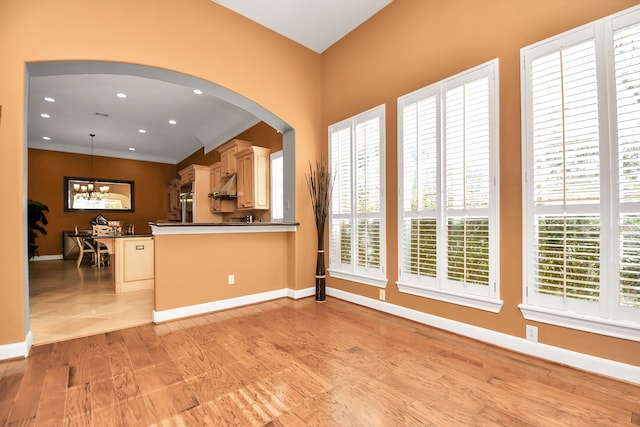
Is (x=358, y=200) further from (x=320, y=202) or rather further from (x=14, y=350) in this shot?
(x=14, y=350)

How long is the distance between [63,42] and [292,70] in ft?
7.96

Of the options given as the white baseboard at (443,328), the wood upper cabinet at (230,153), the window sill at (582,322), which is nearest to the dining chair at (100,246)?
the wood upper cabinet at (230,153)

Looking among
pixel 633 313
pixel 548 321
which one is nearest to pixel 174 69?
pixel 548 321

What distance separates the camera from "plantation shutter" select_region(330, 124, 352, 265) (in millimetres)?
3807

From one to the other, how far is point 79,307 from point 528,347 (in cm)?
482

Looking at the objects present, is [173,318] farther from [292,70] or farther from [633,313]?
[633,313]

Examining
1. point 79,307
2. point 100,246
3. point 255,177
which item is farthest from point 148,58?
point 100,246

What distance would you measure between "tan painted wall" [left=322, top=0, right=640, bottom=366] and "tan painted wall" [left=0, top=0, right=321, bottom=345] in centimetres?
70

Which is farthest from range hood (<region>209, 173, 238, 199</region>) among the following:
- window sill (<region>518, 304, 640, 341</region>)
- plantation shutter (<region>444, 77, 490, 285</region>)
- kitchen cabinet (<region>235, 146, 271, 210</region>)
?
window sill (<region>518, 304, 640, 341</region>)

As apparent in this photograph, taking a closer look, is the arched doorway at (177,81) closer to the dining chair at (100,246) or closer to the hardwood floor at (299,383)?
the hardwood floor at (299,383)

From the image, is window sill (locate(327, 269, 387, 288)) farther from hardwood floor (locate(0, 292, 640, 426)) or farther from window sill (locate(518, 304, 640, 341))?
window sill (locate(518, 304, 640, 341))

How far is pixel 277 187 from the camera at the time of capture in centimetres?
524

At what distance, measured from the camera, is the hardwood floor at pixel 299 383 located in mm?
1584

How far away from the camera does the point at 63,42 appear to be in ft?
8.20
